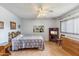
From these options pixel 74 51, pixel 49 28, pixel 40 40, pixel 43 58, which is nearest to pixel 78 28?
pixel 74 51

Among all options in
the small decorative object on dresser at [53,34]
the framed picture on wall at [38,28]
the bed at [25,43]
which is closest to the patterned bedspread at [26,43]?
the bed at [25,43]

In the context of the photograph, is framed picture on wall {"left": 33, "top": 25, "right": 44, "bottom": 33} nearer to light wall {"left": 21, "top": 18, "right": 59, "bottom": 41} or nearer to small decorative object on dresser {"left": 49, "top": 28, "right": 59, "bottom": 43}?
light wall {"left": 21, "top": 18, "right": 59, "bottom": 41}

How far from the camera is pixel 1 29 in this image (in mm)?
6527

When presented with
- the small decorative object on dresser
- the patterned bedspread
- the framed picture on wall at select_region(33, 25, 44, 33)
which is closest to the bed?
the patterned bedspread

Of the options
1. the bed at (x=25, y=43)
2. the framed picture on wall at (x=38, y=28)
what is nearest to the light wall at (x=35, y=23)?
the framed picture on wall at (x=38, y=28)

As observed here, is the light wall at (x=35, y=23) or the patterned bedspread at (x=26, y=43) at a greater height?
the light wall at (x=35, y=23)

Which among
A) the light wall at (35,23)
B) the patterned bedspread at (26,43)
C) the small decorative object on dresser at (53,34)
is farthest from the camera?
the light wall at (35,23)

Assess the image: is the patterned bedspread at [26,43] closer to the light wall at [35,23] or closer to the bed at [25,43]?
the bed at [25,43]

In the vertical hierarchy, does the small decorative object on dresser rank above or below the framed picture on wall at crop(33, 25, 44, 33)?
below

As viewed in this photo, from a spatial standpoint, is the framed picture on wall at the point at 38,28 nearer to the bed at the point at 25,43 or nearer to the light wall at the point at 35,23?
the light wall at the point at 35,23

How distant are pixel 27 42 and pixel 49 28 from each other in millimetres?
6132

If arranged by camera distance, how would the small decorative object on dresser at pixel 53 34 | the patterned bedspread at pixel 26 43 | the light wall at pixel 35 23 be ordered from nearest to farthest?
1. the patterned bedspread at pixel 26 43
2. the small decorative object on dresser at pixel 53 34
3. the light wall at pixel 35 23

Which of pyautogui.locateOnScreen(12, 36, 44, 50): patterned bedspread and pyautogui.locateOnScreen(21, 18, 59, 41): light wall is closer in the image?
pyautogui.locateOnScreen(12, 36, 44, 50): patterned bedspread

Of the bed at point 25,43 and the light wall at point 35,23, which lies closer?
the bed at point 25,43
